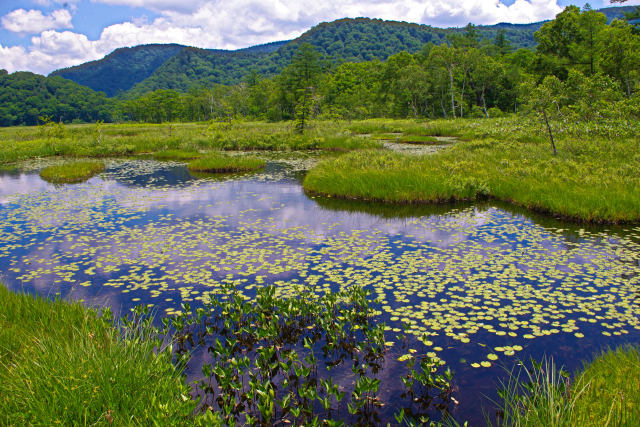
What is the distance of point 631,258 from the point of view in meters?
7.87

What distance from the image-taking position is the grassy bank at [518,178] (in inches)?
421

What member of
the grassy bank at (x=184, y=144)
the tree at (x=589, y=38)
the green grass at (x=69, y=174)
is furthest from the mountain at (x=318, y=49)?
the green grass at (x=69, y=174)

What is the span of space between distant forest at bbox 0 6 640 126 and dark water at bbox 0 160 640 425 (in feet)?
30.8

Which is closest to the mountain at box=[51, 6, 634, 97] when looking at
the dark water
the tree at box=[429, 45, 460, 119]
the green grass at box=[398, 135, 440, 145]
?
the tree at box=[429, 45, 460, 119]

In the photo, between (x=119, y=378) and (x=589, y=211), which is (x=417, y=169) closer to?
(x=589, y=211)

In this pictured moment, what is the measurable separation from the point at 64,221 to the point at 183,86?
161 meters

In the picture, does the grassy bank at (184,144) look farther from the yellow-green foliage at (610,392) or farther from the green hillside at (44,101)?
the green hillside at (44,101)

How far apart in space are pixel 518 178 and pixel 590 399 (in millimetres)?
11311

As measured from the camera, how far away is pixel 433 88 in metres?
64.1

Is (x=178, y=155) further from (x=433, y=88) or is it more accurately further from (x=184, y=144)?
(x=433, y=88)

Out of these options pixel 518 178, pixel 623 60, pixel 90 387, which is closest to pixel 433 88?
pixel 623 60

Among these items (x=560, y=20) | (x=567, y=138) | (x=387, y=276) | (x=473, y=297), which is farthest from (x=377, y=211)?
(x=560, y=20)

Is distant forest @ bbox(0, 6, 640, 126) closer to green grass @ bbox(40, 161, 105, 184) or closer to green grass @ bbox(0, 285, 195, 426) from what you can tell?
green grass @ bbox(0, 285, 195, 426)

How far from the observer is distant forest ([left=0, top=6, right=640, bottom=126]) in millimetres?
21109
